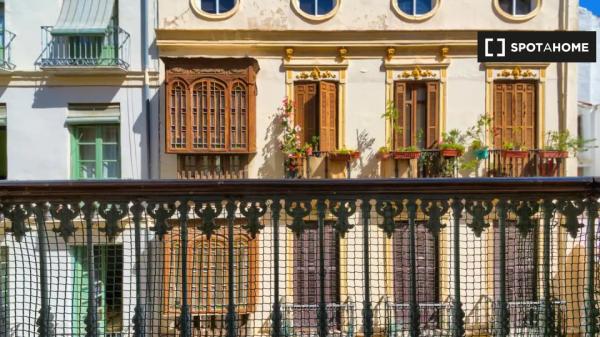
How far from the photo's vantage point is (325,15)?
28.9ft

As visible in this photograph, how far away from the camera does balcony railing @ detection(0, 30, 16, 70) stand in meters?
8.64

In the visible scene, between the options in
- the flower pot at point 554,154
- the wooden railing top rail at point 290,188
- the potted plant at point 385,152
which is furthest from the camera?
the potted plant at point 385,152

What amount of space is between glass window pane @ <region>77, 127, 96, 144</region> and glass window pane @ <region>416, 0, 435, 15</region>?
22.4ft

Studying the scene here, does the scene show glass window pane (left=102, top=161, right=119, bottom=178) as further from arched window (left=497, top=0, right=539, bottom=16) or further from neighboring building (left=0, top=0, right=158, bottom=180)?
arched window (left=497, top=0, right=539, bottom=16)

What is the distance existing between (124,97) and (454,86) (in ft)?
20.9

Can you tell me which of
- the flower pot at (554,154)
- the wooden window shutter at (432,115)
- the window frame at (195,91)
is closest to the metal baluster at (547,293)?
the window frame at (195,91)

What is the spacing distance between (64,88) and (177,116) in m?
2.37

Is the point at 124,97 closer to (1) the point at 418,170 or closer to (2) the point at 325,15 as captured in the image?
(2) the point at 325,15

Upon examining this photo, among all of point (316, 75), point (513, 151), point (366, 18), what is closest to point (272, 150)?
point (316, 75)

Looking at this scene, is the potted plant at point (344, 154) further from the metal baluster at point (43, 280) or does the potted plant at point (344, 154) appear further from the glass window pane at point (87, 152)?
the metal baluster at point (43, 280)

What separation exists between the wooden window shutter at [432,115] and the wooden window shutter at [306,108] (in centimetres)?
220

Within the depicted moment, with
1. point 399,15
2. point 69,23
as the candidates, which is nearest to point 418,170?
point 399,15

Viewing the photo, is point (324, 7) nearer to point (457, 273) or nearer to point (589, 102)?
point (589, 102)

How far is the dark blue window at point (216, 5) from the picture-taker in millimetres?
8938
